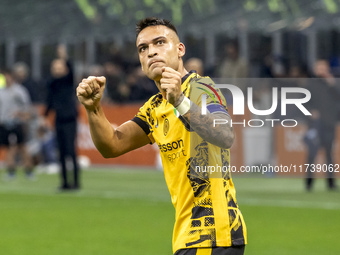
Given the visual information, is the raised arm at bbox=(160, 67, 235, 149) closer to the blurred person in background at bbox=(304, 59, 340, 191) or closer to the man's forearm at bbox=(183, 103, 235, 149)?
the man's forearm at bbox=(183, 103, 235, 149)

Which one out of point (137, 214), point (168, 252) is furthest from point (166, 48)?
point (137, 214)

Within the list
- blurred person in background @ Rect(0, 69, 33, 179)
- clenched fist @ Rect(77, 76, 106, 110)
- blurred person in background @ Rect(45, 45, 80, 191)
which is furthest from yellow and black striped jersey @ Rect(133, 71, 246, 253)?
blurred person in background @ Rect(0, 69, 33, 179)

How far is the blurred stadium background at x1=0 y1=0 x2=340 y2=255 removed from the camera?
35.5 feet

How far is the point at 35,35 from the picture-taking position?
29.5m

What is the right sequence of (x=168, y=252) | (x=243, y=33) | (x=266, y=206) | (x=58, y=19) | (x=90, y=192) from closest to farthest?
(x=168, y=252), (x=266, y=206), (x=90, y=192), (x=243, y=33), (x=58, y=19)

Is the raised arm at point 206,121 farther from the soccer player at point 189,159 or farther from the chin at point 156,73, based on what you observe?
the chin at point 156,73

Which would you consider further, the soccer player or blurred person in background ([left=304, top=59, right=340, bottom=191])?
blurred person in background ([left=304, top=59, right=340, bottom=191])

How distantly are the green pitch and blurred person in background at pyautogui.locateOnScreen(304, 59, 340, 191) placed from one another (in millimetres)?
607

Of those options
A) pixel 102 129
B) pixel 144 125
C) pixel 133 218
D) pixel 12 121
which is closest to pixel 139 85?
pixel 12 121

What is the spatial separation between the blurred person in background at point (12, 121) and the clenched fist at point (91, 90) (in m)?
14.9

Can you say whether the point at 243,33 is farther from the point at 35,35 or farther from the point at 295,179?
the point at 35,35

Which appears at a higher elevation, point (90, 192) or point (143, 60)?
point (90, 192)

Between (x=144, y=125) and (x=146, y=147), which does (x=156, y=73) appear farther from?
(x=146, y=147)

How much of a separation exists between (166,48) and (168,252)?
196 inches
